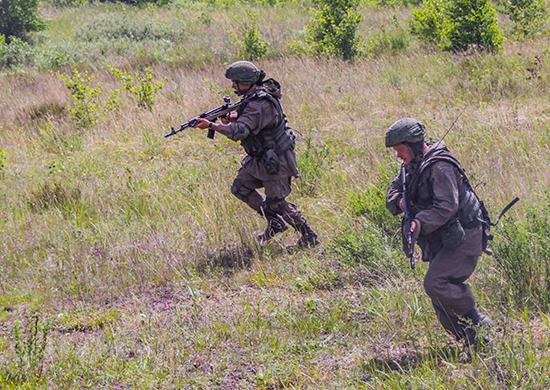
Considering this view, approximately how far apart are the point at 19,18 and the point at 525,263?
62.3 feet

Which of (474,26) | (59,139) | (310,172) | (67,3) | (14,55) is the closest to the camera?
(310,172)

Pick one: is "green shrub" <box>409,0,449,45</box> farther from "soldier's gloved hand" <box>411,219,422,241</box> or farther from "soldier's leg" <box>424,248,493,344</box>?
"soldier's gloved hand" <box>411,219,422,241</box>

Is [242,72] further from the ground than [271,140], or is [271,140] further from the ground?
[242,72]

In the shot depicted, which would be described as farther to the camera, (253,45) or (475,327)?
(253,45)

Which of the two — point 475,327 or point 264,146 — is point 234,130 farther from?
point 475,327

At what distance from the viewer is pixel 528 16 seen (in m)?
11.8

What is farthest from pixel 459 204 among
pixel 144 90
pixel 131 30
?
pixel 131 30

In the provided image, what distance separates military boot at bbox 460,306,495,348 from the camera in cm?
303

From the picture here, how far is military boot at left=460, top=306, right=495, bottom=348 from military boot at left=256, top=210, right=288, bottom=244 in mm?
2237

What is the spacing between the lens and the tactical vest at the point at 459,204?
10.2 feet

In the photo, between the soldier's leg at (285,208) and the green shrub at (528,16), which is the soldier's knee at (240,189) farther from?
the green shrub at (528,16)

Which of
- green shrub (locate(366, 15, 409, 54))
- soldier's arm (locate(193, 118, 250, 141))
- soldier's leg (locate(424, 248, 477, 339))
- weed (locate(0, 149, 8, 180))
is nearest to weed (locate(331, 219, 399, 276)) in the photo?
soldier's leg (locate(424, 248, 477, 339))

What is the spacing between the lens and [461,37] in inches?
415

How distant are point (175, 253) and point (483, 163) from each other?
3479 millimetres
